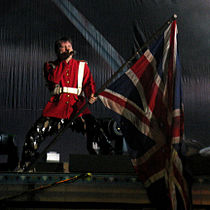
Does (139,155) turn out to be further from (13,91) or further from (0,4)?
(0,4)

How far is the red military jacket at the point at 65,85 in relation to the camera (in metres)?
3.38

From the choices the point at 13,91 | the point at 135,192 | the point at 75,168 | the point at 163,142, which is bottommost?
the point at 135,192

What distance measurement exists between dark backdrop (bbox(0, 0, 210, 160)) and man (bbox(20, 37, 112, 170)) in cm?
111

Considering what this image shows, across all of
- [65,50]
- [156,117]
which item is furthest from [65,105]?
[156,117]

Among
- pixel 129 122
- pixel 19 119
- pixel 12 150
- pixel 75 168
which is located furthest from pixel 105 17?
pixel 75 168

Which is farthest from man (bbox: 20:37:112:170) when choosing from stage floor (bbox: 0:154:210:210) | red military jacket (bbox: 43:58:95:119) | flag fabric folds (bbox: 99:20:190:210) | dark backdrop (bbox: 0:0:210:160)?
dark backdrop (bbox: 0:0:210:160)

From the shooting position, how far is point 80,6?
15.8 ft

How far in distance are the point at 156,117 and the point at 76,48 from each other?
272cm

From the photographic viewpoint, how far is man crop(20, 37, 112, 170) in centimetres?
321

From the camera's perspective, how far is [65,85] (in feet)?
11.6

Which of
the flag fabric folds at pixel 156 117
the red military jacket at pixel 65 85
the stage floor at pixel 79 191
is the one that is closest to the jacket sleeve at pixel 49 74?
the red military jacket at pixel 65 85

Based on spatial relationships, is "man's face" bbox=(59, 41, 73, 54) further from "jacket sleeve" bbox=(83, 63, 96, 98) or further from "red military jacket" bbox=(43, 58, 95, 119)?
"jacket sleeve" bbox=(83, 63, 96, 98)

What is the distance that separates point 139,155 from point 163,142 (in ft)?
0.66

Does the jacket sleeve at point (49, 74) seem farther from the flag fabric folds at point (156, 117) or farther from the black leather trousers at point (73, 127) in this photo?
the flag fabric folds at point (156, 117)
